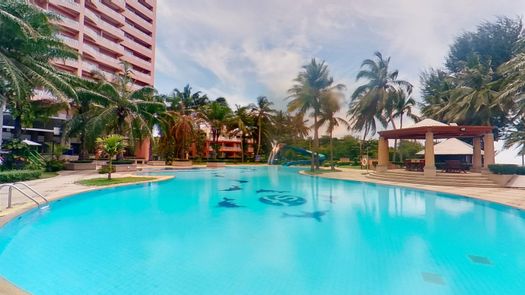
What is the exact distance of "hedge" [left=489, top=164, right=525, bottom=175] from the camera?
1343 cm

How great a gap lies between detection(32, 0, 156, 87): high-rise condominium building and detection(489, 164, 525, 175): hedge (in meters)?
32.5

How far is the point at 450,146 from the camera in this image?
20.7 meters

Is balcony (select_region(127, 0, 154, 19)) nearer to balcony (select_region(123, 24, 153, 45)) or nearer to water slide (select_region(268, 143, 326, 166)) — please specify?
balcony (select_region(123, 24, 153, 45))

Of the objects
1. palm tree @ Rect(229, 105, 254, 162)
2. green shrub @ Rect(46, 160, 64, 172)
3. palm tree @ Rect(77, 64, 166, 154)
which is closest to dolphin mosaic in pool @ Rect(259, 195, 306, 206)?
palm tree @ Rect(77, 64, 166, 154)

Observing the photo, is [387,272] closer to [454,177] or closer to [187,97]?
[454,177]

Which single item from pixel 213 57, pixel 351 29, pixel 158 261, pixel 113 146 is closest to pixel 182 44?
pixel 213 57

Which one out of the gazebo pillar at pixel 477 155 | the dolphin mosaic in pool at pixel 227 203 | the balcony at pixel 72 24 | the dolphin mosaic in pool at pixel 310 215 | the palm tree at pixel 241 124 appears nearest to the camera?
the dolphin mosaic in pool at pixel 310 215

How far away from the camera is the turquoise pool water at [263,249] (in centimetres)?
379

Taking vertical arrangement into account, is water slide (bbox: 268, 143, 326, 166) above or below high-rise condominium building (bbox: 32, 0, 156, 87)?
below

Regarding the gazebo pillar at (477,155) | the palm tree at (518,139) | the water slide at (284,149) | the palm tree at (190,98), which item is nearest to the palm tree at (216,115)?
the palm tree at (190,98)

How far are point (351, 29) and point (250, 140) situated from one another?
27236 millimetres

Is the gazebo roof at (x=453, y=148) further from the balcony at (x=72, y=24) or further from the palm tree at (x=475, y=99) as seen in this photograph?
the balcony at (x=72, y=24)

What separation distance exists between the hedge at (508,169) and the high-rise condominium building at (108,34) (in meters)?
32.5

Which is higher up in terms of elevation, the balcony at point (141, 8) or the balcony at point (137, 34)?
the balcony at point (141, 8)
